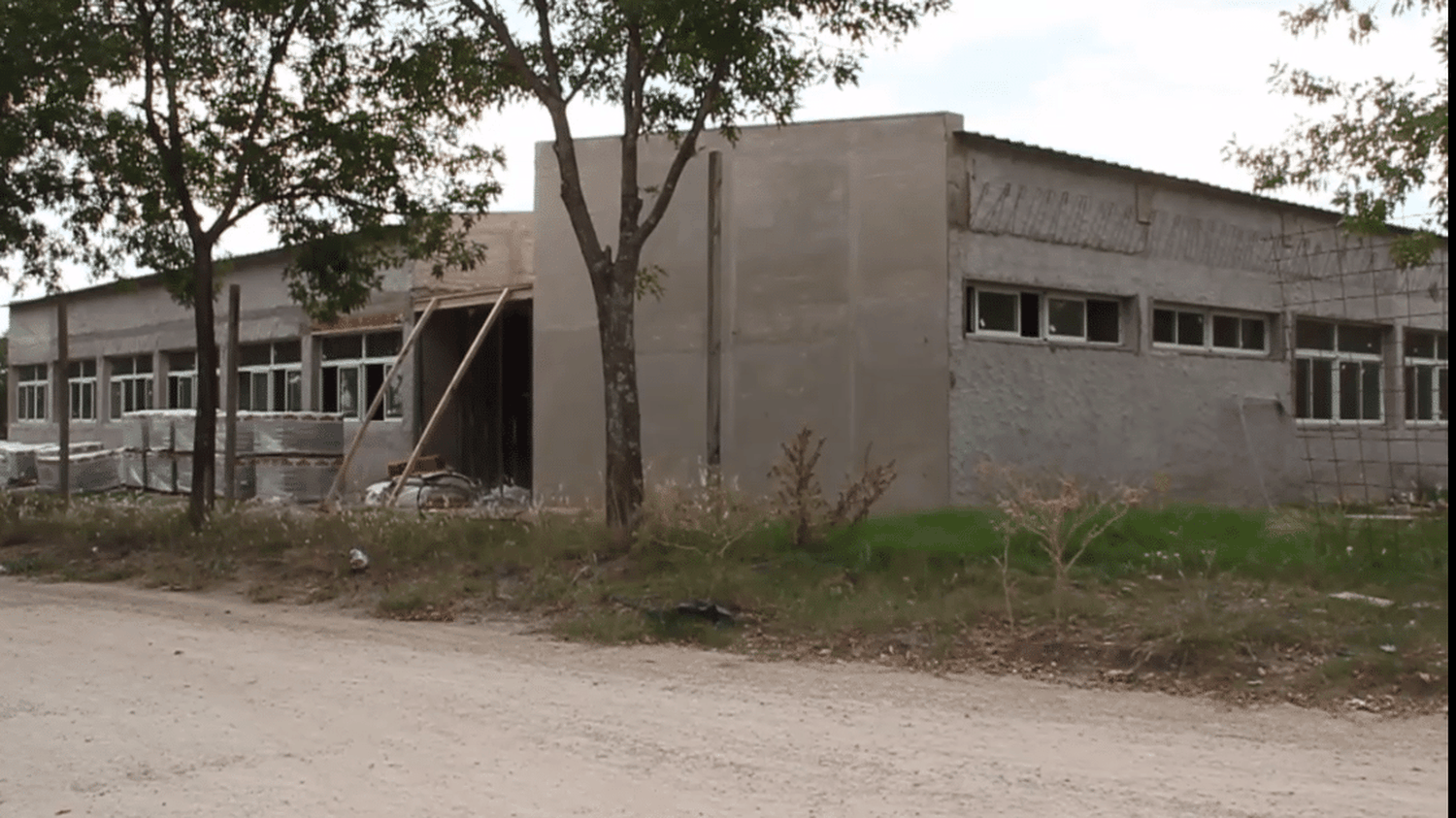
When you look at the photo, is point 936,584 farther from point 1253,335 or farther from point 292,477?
point 292,477

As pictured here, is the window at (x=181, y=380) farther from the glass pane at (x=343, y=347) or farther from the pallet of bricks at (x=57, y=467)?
the glass pane at (x=343, y=347)

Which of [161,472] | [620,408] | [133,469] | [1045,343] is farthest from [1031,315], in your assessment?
[133,469]

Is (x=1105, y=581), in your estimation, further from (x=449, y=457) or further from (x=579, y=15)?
(x=449, y=457)

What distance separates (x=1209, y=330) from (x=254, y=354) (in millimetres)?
18500

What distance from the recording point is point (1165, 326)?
19219mm

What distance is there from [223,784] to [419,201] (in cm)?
1188

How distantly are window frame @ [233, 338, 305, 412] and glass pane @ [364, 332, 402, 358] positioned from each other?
243 centimetres


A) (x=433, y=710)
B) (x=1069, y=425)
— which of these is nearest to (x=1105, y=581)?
(x=433, y=710)

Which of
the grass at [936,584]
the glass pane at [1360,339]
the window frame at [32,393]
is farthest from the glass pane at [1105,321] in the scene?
the window frame at [32,393]

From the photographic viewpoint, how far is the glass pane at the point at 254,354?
27.8 meters

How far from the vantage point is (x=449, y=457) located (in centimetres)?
A: 2305

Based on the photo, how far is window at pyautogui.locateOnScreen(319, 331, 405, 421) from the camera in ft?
78.5

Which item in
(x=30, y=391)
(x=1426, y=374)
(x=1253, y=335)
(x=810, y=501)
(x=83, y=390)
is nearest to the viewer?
(x=810, y=501)

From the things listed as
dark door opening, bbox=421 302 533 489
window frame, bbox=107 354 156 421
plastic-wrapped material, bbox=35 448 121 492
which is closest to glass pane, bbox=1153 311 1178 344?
dark door opening, bbox=421 302 533 489
